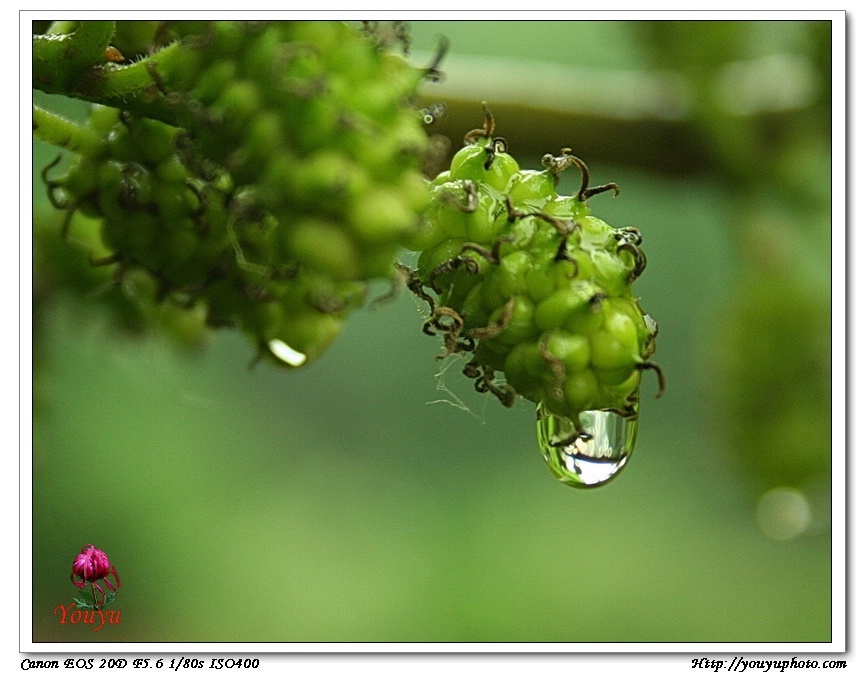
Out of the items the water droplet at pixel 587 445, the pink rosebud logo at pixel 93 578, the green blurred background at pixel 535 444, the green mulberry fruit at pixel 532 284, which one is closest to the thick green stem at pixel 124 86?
the green mulberry fruit at pixel 532 284

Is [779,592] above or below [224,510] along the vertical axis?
below

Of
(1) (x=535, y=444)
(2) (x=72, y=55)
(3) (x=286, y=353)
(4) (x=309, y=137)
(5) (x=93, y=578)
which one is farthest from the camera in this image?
(1) (x=535, y=444)

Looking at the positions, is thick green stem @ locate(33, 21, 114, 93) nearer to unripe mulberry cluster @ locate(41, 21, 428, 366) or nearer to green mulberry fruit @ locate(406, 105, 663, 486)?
unripe mulberry cluster @ locate(41, 21, 428, 366)

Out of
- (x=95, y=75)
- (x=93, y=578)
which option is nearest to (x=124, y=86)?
(x=95, y=75)

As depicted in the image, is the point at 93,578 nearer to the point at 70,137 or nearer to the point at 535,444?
the point at 70,137

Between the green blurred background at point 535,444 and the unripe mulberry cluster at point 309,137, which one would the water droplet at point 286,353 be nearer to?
the unripe mulberry cluster at point 309,137
